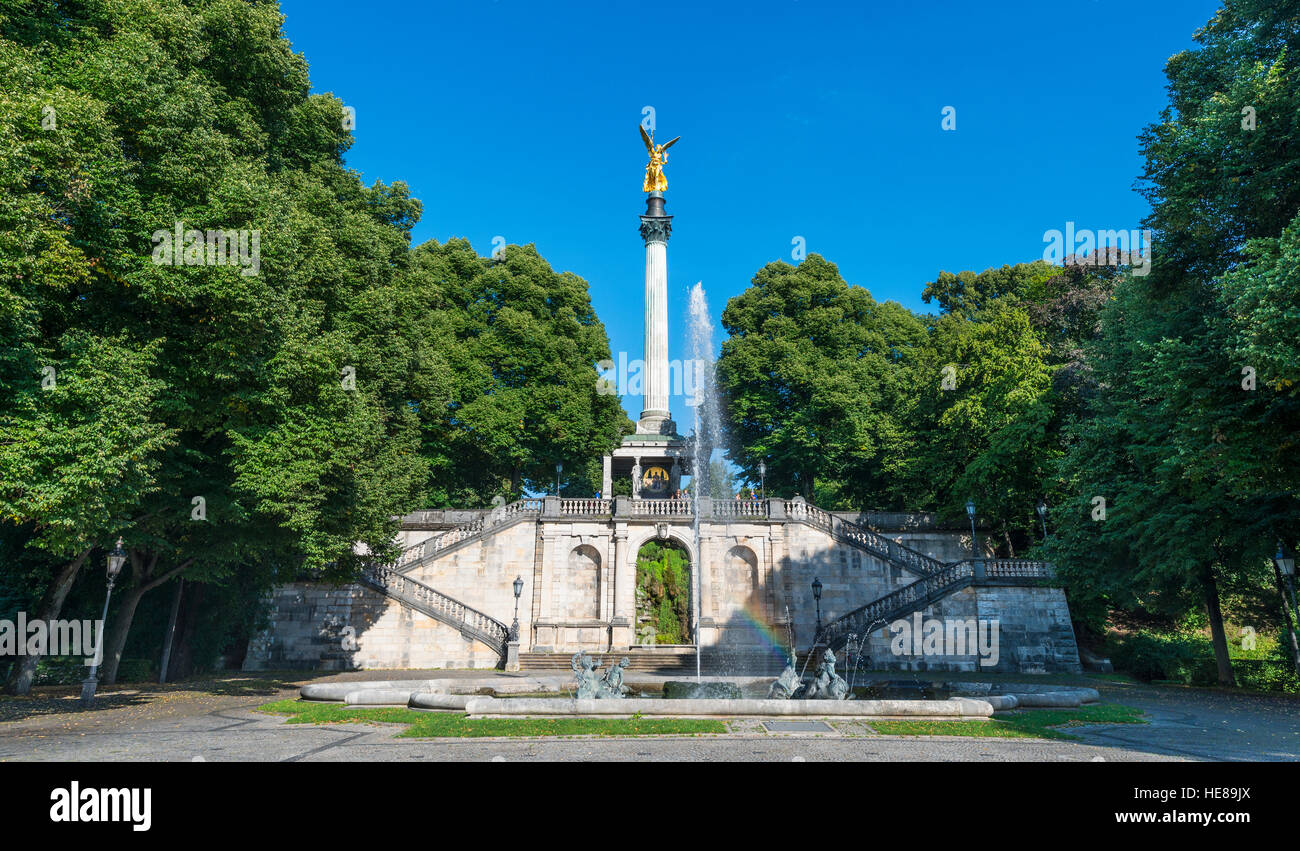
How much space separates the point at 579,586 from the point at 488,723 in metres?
20.4

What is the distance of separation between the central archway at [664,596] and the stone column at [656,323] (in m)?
8.27

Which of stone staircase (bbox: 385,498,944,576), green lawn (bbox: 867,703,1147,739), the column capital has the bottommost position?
green lawn (bbox: 867,703,1147,739)

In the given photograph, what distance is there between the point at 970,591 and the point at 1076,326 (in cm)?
1539

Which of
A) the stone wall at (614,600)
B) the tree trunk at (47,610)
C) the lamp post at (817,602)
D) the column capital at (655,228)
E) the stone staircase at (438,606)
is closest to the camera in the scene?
the tree trunk at (47,610)

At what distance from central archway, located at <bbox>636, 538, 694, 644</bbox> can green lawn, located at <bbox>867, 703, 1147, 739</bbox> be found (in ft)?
63.5

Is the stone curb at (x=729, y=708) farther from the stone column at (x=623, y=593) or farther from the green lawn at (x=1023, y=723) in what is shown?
the stone column at (x=623, y=593)

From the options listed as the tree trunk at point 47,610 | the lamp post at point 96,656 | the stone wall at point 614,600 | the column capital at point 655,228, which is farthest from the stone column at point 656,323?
the tree trunk at point 47,610

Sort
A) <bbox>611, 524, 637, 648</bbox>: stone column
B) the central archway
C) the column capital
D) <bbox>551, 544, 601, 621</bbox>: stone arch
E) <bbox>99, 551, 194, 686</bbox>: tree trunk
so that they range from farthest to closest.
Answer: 1. the column capital
2. the central archway
3. <bbox>551, 544, 601, 621</bbox>: stone arch
4. <bbox>611, 524, 637, 648</bbox>: stone column
5. <bbox>99, 551, 194, 686</bbox>: tree trunk

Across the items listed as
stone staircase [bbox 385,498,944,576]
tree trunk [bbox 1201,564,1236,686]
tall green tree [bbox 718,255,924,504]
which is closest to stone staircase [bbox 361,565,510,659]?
stone staircase [bbox 385,498,944,576]

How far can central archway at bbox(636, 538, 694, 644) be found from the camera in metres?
32.1

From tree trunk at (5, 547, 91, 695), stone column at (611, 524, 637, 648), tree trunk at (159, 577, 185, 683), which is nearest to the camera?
tree trunk at (5, 547, 91, 695)

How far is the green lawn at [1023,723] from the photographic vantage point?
1092 centimetres

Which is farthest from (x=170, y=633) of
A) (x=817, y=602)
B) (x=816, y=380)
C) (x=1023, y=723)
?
(x=816, y=380)

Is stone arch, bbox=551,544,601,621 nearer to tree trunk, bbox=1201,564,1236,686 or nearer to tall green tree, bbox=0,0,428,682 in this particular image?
tall green tree, bbox=0,0,428,682
